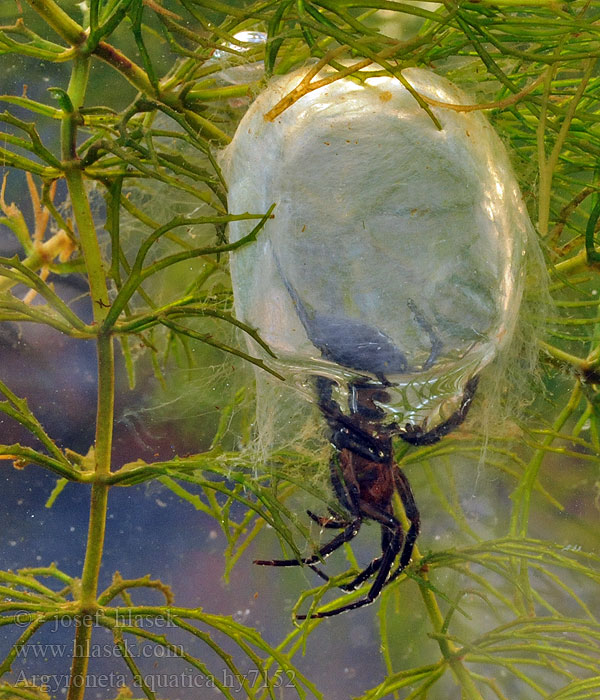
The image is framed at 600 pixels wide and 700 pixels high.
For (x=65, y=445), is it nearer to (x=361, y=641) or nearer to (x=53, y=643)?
(x=53, y=643)

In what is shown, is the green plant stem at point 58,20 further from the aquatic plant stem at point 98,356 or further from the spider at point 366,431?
the spider at point 366,431

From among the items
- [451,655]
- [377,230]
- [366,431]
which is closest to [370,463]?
[366,431]

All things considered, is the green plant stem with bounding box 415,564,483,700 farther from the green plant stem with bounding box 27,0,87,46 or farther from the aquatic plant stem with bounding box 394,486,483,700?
the green plant stem with bounding box 27,0,87,46

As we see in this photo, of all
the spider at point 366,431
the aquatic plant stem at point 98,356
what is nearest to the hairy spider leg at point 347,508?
the spider at point 366,431

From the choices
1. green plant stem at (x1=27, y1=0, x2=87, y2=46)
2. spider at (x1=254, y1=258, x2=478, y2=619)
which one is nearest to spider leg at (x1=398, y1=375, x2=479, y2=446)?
spider at (x1=254, y1=258, x2=478, y2=619)

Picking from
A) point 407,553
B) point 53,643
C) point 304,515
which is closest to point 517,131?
point 407,553

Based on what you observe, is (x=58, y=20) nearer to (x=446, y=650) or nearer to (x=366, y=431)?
(x=366, y=431)
